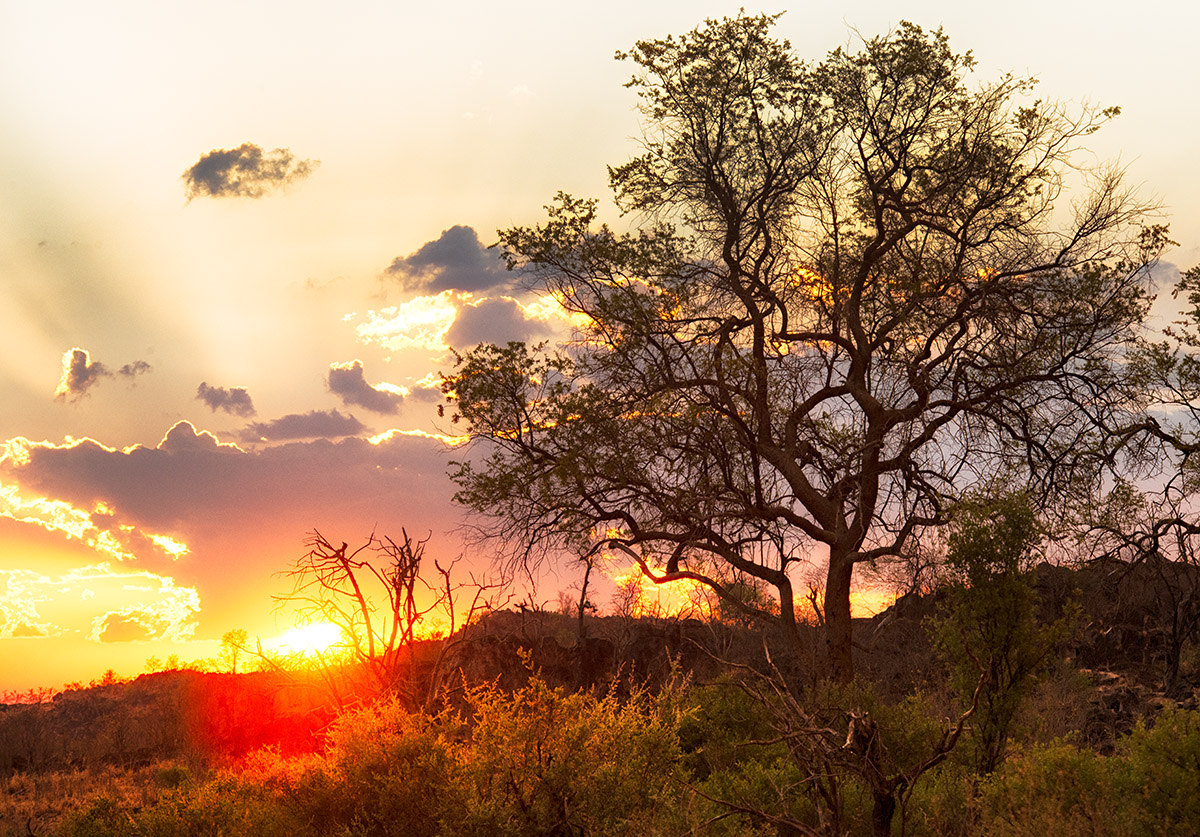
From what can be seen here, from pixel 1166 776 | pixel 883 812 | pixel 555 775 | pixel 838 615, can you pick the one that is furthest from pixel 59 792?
pixel 1166 776

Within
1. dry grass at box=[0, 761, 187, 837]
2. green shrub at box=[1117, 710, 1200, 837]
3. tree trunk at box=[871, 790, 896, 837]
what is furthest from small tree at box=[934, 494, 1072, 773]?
dry grass at box=[0, 761, 187, 837]

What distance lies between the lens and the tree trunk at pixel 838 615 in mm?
18203

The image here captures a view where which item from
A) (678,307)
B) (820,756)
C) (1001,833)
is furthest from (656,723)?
(678,307)

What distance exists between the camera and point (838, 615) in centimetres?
1855

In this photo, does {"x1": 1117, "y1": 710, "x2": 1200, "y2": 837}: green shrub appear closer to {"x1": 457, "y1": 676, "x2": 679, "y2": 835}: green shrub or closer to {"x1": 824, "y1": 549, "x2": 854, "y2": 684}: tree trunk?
{"x1": 457, "y1": 676, "x2": 679, "y2": 835}: green shrub

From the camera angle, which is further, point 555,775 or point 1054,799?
point 555,775

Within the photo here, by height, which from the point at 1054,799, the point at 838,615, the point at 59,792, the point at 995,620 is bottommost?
the point at 59,792

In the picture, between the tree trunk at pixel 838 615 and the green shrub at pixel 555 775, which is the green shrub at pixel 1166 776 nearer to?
the green shrub at pixel 555 775

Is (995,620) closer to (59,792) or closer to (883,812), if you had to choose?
(883,812)

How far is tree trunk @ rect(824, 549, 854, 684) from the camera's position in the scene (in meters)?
18.2

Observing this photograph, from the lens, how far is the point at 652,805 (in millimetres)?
9250

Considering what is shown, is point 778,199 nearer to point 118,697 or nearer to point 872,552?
point 872,552

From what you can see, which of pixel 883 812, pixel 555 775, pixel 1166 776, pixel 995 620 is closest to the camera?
pixel 883 812

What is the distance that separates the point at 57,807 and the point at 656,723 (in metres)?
14.6
